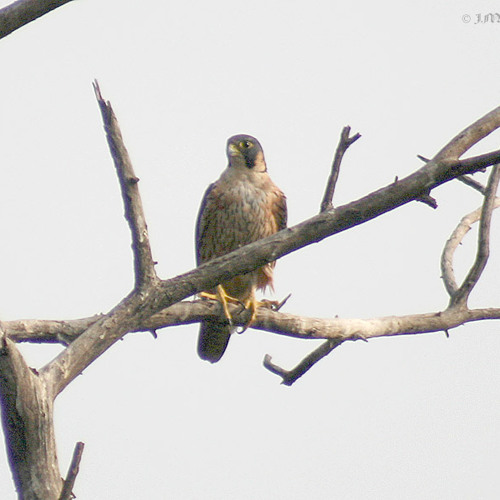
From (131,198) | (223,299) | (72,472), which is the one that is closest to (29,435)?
(72,472)

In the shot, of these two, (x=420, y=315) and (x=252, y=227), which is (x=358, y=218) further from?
(x=252, y=227)

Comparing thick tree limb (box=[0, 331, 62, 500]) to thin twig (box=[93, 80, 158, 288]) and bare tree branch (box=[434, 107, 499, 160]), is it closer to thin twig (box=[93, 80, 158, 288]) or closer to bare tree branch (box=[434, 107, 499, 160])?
thin twig (box=[93, 80, 158, 288])

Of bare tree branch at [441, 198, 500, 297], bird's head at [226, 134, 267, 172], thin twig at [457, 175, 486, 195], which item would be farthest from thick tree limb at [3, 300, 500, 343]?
bird's head at [226, 134, 267, 172]

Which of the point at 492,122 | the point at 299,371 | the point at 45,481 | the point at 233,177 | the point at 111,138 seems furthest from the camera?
the point at 233,177

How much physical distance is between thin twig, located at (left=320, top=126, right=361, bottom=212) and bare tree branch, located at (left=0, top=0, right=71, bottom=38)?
1.10 m

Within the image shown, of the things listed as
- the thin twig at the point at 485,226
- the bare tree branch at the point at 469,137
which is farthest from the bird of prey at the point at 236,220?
the bare tree branch at the point at 469,137

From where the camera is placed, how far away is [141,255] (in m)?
3.15

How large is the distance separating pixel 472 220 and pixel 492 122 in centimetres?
139

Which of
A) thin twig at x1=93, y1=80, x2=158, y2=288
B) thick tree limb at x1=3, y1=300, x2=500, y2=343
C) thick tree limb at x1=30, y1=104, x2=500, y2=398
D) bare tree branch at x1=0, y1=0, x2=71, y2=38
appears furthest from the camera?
thick tree limb at x1=3, y1=300, x2=500, y2=343

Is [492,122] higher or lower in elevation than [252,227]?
lower

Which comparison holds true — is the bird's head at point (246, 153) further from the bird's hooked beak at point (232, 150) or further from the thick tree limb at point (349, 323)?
the thick tree limb at point (349, 323)

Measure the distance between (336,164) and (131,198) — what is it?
77 centimetres

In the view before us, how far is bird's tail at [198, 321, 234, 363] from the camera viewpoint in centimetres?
562

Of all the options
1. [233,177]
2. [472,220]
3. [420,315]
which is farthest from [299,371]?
[233,177]
